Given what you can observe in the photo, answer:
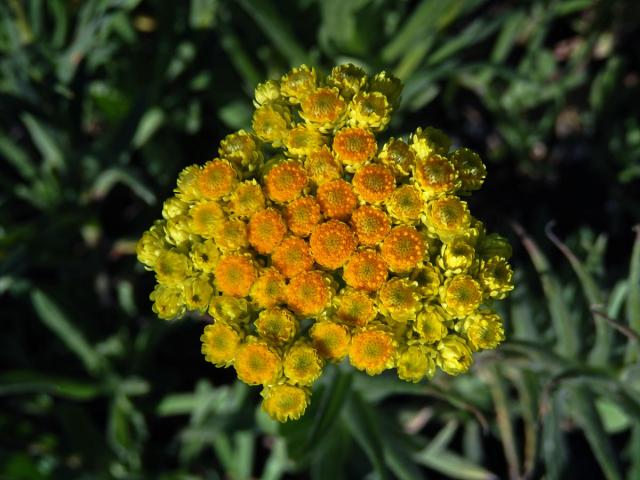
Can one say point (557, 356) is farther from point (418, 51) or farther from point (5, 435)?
point (5, 435)

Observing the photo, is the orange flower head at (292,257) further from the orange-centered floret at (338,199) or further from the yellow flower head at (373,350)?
the yellow flower head at (373,350)

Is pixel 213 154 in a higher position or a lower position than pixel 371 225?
higher

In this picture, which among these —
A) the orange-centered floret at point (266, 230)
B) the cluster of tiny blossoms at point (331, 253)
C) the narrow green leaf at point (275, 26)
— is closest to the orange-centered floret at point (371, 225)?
the cluster of tiny blossoms at point (331, 253)

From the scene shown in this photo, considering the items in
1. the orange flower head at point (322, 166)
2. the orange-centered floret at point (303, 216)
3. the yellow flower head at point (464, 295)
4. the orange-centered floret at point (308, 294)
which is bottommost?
the orange-centered floret at point (308, 294)

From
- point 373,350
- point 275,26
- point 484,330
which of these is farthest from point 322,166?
point 275,26

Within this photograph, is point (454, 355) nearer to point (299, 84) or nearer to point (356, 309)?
point (356, 309)

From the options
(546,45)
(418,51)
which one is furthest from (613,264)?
(418,51)
